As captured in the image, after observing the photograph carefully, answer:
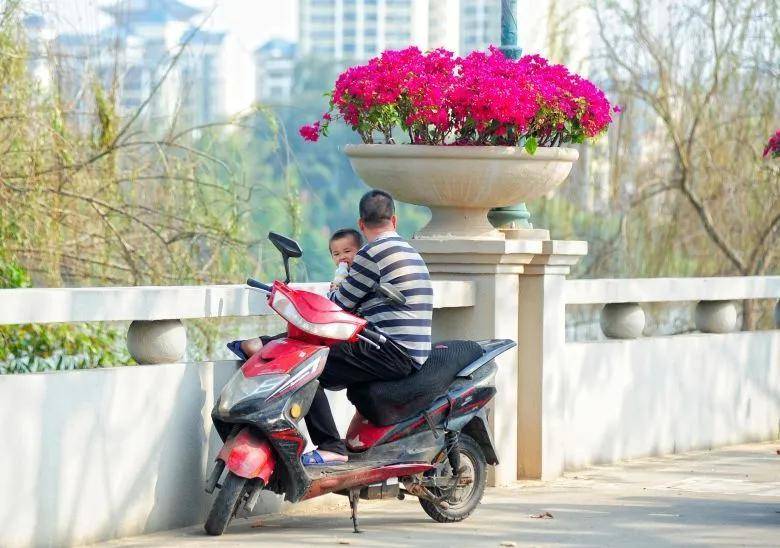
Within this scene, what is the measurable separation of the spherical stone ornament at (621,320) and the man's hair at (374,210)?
325 centimetres

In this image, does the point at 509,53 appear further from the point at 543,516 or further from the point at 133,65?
the point at 133,65

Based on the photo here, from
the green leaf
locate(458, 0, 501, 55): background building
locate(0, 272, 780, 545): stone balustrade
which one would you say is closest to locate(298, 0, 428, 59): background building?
locate(458, 0, 501, 55): background building

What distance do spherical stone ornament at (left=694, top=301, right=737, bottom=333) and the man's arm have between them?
14.3 feet

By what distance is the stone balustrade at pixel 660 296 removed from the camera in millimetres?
9359

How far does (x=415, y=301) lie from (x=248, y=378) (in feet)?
2.83

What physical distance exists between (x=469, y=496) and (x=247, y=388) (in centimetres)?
140

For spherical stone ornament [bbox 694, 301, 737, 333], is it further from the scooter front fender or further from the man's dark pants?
the scooter front fender

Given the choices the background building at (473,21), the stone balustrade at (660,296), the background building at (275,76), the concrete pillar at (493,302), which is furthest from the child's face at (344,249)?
the background building at (275,76)

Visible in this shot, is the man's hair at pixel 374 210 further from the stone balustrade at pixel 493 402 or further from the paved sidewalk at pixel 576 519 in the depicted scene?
the paved sidewalk at pixel 576 519

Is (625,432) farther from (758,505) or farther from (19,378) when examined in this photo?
(19,378)

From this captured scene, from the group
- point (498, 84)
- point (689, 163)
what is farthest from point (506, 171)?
point (689, 163)

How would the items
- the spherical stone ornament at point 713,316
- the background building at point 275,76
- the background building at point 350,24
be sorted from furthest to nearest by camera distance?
the background building at point 350,24, the background building at point 275,76, the spherical stone ornament at point 713,316

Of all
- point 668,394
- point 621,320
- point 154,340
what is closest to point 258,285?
point 154,340

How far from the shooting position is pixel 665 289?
388 inches
